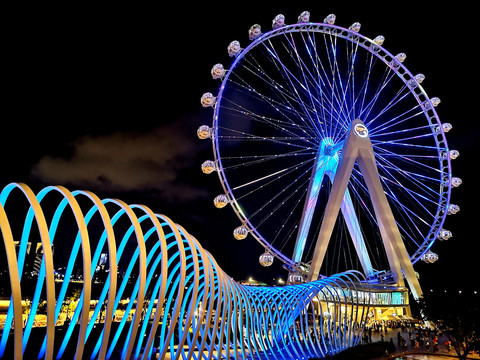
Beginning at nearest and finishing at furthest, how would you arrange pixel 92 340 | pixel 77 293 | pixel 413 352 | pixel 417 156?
1. pixel 92 340
2. pixel 413 352
3. pixel 417 156
4. pixel 77 293

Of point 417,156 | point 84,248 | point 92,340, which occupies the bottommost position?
point 92,340

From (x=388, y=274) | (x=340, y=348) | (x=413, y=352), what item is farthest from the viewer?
(x=388, y=274)

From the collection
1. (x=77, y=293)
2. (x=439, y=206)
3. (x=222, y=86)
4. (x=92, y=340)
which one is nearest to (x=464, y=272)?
(x=439, y=206)

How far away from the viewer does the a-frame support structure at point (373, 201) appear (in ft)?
94.2

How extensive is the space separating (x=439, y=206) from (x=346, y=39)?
14914 millimetres

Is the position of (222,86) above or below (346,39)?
below

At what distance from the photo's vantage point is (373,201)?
31.8 meters

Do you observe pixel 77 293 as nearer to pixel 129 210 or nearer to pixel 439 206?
pixel 439 206

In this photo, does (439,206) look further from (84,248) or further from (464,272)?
(84,248)

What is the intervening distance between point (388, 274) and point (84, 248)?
114 feet

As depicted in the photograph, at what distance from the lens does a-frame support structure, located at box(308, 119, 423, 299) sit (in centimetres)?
2872

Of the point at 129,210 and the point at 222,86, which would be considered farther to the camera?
the point at 222,86

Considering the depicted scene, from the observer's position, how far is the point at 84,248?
5797mm

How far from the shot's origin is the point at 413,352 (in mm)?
19281
